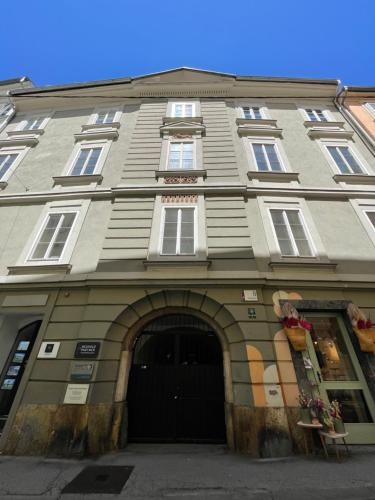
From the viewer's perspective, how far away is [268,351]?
6008 mm

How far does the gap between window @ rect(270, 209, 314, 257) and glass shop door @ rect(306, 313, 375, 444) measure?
1.96 m

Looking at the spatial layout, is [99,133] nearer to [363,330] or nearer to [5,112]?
[5,112]

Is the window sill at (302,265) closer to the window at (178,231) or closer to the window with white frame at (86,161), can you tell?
the window at (178,231)

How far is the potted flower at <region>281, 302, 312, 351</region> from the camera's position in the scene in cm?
608

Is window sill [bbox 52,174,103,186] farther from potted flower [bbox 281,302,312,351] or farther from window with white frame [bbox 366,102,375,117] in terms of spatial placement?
window with white frame [bbox 366,102,375,117]

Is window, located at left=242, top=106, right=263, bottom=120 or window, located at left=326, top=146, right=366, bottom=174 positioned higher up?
window, located at left=242, top=106, right=263, bottom=120

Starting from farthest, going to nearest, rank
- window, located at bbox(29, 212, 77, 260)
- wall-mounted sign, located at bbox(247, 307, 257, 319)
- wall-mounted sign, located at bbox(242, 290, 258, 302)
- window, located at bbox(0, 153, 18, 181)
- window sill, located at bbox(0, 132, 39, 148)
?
window sill, located at bbox(0, 132, 39, 148) → window, located at bbox(0, 153, 18, 181) → window, located at bbox(29, 212, 77, 260) → wall-mounted sign, located at bbox(242, 290, 258, 302) → wall-mounted sign, located at bbox(247, 307, 257, 319)

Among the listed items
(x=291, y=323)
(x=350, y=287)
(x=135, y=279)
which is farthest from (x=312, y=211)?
(x=135, y=279)

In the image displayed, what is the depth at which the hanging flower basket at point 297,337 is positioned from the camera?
6.07m

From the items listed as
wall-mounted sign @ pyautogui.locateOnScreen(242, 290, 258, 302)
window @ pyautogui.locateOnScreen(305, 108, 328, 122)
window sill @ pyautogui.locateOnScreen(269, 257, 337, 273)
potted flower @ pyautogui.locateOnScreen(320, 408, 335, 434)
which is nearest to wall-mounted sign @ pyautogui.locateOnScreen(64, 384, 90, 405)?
wall-mounted sign @ pyautogui.locateOnScreen(242, 290, 258, 302)

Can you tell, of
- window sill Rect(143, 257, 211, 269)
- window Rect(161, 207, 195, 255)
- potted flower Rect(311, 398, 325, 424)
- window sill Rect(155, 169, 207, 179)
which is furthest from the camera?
window sill Rect(155, 169, 207, 179)

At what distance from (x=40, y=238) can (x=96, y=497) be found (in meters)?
7.08

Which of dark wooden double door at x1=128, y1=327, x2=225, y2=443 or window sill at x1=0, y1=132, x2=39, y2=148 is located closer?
dark wooden double door at x1=128, y1=327, x2=225, y2=443

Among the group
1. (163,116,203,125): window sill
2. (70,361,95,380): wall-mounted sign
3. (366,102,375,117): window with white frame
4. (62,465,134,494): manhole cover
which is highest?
(366,102,375,117): window with white frame
